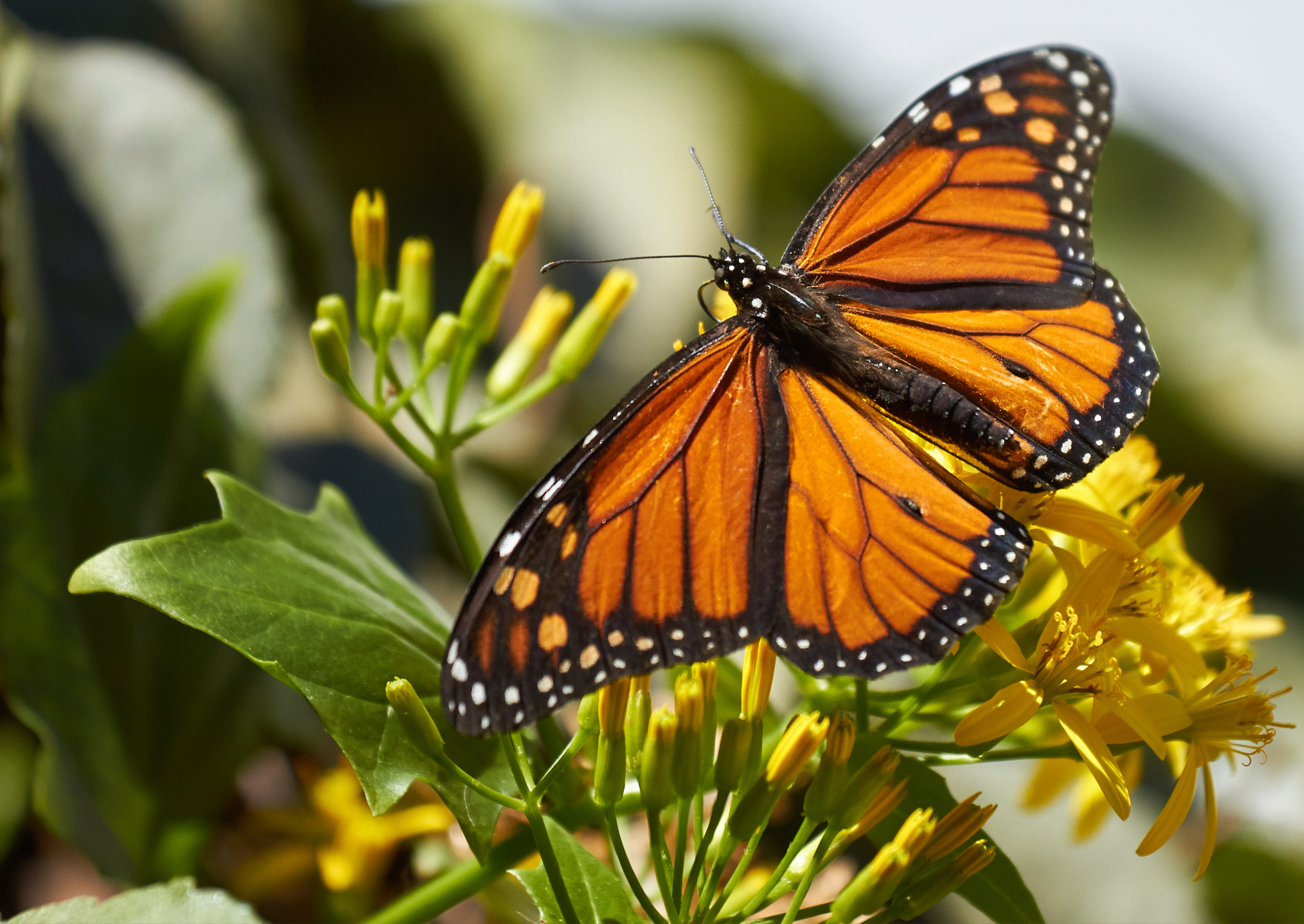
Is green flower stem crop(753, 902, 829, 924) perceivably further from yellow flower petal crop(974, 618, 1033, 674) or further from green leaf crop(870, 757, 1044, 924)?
yellow flower petal crop(974, 618, 1033, 674)

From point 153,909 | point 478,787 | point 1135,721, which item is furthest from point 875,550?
point 153,909

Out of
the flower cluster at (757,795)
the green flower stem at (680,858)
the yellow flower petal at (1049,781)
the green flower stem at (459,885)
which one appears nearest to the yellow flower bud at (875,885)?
the flower cluster at (757,795)

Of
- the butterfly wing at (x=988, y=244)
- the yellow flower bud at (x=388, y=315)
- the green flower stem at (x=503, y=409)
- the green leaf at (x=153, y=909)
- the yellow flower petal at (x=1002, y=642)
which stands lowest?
the green leaf at (x=153, y=909)

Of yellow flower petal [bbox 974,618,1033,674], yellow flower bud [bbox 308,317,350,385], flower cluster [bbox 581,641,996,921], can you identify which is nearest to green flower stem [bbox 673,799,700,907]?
flower cluster [bbox 581,641,996,921]

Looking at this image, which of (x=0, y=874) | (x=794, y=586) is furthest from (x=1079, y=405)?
(x=0, y=874)

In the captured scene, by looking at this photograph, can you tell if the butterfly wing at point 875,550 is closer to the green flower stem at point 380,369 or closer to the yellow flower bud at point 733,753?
the yellow flower bud at point 733,753

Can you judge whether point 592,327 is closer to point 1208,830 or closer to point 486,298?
point 486,298
